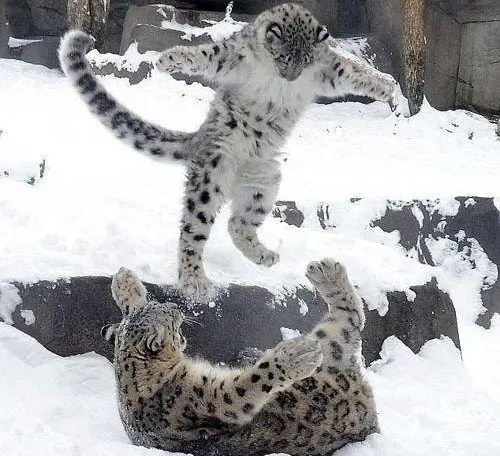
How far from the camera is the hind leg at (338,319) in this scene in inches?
146

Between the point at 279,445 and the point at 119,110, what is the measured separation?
2.47 meters

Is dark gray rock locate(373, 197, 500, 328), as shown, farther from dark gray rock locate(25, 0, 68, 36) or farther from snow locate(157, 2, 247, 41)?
dark gray rock locate(25, 0, 68, 36)

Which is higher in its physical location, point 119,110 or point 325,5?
point 119,110

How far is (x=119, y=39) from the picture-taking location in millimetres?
14602

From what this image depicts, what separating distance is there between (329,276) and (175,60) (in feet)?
4.72

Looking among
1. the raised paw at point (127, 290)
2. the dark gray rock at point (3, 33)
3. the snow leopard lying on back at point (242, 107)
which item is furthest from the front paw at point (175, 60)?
the dark gray rock at point (3, 33)

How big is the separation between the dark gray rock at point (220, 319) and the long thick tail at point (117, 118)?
996 mm

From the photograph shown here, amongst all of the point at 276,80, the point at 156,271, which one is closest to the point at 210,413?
the point at 156,271

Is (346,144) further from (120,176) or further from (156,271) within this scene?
(156,271)

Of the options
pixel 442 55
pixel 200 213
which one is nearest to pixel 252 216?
pixel 200 213

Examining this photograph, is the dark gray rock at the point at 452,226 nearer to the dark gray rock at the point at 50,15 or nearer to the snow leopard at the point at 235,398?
the snow leopard at the point at 235,398

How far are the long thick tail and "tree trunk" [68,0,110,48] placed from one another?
318 inches

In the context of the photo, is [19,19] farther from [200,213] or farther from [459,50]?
[200,213]

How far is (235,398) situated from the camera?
10.2 feet
